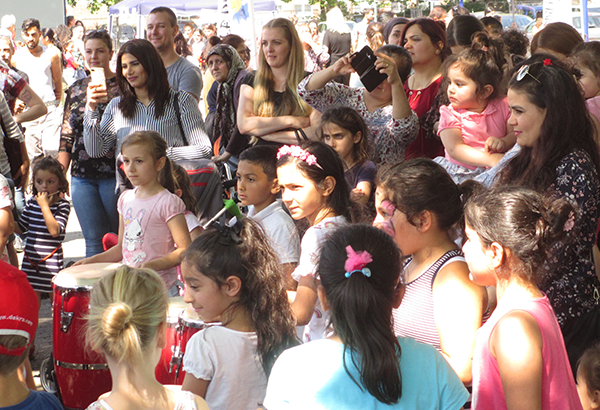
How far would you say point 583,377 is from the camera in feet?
8.20

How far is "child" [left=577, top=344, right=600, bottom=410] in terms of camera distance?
2457 millimetres

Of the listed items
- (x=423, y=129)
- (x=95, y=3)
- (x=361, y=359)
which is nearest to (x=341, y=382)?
(x=361, y=359)

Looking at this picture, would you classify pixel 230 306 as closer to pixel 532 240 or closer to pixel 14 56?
pixel 532 240

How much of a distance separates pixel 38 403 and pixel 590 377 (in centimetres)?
193

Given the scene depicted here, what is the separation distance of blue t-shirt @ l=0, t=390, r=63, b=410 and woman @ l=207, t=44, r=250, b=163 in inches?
134

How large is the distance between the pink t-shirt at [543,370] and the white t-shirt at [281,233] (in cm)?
131

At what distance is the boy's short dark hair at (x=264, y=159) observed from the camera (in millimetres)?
3539

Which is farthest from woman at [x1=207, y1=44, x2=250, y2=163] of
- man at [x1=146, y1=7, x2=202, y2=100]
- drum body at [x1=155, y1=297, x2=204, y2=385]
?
drum body at [x1=155, y1=297, x2=204, y2=385]

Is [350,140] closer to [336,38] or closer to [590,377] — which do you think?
[590,377]

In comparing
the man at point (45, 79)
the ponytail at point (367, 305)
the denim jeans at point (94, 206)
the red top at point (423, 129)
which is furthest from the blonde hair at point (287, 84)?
the man at point (45, 79)

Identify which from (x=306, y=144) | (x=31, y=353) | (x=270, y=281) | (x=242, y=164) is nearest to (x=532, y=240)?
(x=270, y=281)

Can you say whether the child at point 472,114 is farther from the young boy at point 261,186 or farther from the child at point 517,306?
the child at point 517,306

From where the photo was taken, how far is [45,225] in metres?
5.02

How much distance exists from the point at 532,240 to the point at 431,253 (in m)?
0.47
